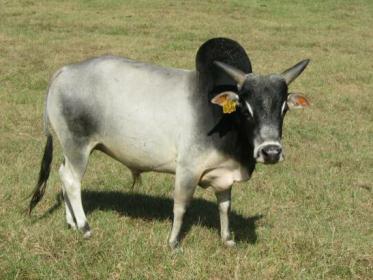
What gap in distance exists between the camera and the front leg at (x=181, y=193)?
5.76 m

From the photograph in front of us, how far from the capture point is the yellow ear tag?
534cm

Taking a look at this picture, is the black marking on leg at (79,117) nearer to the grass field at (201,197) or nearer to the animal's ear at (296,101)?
the grass field at (201,197)

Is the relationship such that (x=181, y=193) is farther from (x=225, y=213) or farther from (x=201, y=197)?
(x=201, y=197)

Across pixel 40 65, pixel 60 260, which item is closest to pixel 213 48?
pixel 60 260

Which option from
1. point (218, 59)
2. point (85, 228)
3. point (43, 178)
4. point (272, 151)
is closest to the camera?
point (272, 151)

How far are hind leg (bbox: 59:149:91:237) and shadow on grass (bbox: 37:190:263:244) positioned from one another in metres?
0.48

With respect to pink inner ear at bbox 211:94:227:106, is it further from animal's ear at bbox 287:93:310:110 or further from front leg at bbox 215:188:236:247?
front leg at bbox 215:188:236:247

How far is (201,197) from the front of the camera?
7.87 metres

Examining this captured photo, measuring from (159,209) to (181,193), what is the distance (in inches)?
58.8

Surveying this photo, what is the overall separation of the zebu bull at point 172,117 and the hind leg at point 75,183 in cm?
1

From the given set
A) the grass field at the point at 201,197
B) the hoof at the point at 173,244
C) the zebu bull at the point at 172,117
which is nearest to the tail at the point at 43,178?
the zebu bull at the point at 172,117

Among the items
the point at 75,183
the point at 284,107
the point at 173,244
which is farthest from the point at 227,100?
the point at 75,183

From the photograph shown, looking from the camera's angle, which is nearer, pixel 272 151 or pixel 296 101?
pixel 272 151

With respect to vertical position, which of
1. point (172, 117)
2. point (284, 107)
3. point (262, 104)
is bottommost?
point (172, 117)
